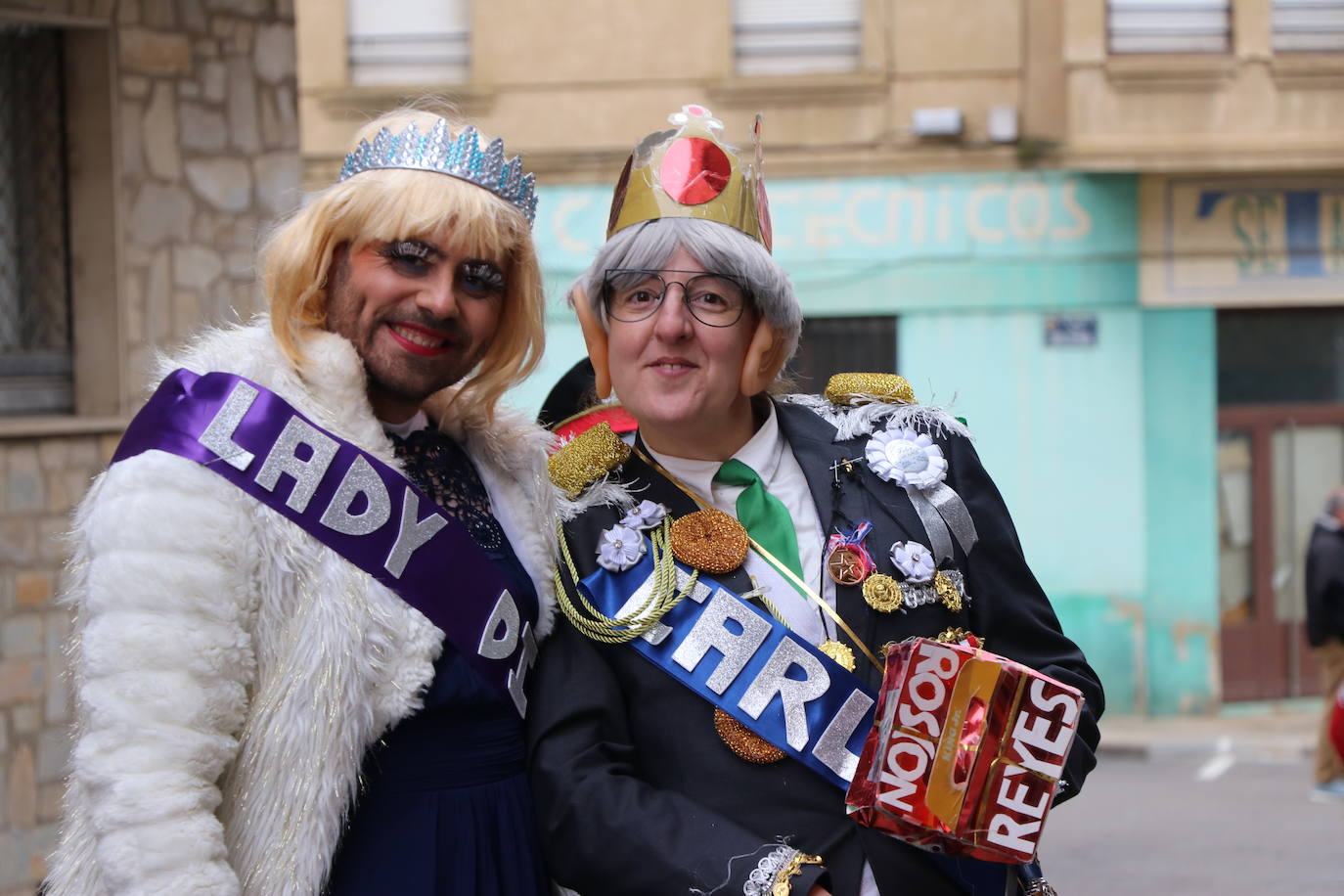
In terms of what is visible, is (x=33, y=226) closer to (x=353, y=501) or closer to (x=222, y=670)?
(x=353, y=501)

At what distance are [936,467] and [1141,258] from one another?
8.67 metres

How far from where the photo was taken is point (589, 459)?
8.29 ft

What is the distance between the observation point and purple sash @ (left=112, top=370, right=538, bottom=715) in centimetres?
215

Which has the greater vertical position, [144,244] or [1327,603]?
[144,244]

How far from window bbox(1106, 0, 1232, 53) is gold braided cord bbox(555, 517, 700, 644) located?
9179 mm

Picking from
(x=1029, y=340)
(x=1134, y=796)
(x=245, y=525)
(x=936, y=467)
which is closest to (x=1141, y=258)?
(x=1029, y=340)

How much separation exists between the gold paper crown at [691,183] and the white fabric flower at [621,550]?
49 cm

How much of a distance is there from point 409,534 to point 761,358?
1.99 feet

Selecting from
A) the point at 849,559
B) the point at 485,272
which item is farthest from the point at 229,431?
the point at 849,559

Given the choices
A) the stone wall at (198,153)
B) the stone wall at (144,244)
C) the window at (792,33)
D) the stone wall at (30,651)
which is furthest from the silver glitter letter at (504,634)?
the window at (792,33)

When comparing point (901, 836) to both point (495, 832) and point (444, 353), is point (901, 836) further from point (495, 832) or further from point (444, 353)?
point (444, 353)

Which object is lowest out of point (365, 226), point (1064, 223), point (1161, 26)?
point (365, 226)

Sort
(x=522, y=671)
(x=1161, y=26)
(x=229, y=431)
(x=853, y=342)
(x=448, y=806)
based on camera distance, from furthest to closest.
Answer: (x=853, y=342), (x=1161, y=26), (x=522, y=671), (x=448, y=806), (x=229, y=431)

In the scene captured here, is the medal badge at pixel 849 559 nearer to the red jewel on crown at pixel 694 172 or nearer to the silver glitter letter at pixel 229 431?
the red jewel on crown at pixel 694 172
